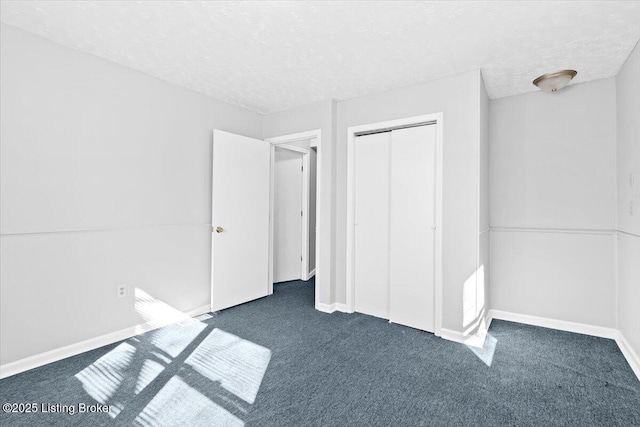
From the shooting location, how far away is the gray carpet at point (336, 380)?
6.02ft

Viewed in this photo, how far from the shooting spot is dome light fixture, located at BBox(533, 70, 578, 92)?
9.30 ft

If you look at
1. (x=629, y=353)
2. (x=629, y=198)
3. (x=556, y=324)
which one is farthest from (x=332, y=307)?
(x=629, y=198)

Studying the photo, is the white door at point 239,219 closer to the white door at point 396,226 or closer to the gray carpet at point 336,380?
the gray carpet at point 336,380

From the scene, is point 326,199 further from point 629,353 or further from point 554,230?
point 629,353

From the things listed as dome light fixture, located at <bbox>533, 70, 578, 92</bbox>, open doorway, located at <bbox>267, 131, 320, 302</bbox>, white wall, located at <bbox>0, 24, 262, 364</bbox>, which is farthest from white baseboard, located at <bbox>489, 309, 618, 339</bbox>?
white wall, located at <bbox>0, 24, 262, 364</bbox>

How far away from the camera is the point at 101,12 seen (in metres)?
2.09

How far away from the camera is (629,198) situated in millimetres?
2607

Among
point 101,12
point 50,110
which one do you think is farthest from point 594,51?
point 50,110

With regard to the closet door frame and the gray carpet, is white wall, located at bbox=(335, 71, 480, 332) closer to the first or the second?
the closet door frame

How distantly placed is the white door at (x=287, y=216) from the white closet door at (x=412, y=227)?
217cm

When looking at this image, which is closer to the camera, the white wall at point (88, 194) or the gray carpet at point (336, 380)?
the gray carpet at point (336, 380)

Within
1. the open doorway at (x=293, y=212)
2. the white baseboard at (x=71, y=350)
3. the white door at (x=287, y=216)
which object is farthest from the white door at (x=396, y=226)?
the white baseboard at (x=71, y=350)

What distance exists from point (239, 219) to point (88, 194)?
5.04ft

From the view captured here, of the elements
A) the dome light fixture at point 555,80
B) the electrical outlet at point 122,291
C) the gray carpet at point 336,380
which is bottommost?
the gray carpet at point 336,380
